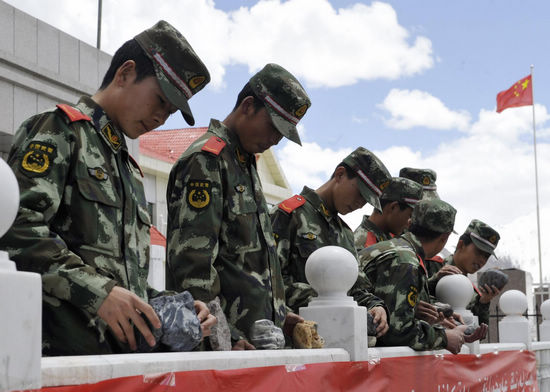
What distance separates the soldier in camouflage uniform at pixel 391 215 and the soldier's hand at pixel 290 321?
6.86 ft

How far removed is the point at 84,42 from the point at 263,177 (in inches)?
753

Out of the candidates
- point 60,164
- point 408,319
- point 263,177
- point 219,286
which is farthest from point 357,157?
point 263,177

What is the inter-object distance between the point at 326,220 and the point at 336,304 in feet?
2.45

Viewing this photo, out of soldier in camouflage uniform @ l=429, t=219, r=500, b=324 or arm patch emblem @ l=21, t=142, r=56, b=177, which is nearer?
arm patch emblem @ l=21, t=142, r=56, b=177

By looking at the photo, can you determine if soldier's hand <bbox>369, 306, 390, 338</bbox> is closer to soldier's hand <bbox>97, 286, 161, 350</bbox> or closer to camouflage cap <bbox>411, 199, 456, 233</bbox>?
camouflage cap <bbox>411, 199, 456, 233</bbox>

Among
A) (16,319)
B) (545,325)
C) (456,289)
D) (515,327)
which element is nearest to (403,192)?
(456,289)

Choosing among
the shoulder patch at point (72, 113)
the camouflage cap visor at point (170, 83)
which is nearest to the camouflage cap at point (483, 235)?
the camouflage cap visor at point (170, 83)

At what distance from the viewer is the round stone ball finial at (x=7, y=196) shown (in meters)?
1.69

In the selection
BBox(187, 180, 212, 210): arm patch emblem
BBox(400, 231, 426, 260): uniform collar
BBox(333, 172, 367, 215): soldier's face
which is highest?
BBox(333, 172, 367, 215): soldier's face

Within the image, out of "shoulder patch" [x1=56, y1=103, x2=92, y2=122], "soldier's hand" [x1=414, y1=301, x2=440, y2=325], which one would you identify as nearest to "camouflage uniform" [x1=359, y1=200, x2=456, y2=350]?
"soldier's hand" [x1=414, y1=301, x2=440, y2=325]

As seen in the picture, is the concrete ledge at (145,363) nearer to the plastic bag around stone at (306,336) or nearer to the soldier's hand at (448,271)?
the plastic bag around stone at (306,336)

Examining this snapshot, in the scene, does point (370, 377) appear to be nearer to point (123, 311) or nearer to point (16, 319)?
point (123, 311)

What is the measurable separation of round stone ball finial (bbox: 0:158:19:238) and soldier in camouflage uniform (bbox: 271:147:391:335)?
2.83m

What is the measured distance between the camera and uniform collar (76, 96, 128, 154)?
9.21 feet
